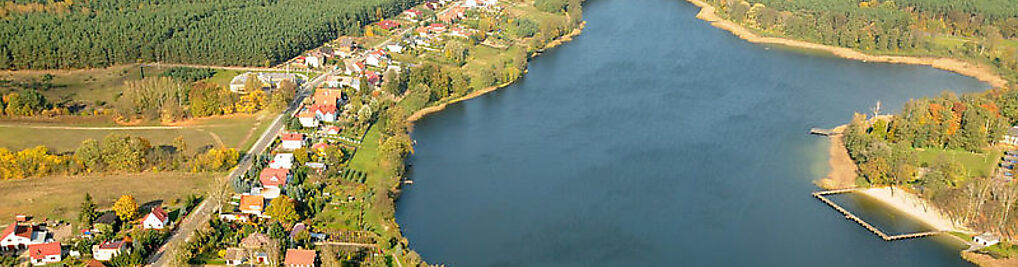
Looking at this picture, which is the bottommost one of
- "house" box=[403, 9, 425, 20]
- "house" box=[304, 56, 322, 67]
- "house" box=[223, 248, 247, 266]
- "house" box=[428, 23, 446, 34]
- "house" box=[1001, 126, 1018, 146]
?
"house" box=[223, 248, 247, 266]

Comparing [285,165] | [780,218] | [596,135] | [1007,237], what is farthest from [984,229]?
[285,165]

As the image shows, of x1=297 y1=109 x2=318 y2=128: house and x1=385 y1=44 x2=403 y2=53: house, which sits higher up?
x1=385 y1=44 x2=403 y2=53: house

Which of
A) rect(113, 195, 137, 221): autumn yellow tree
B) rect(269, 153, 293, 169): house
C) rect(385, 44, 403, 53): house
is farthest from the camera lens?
rect(385, 44, 403, 53): house

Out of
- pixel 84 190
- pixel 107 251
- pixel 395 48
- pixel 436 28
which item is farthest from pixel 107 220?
pixel 436 28

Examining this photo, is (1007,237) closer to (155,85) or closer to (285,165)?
(285,165)

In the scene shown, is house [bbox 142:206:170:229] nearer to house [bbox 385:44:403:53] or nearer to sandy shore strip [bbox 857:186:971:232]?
sandy shore strip [bbox 857:186:971:232]

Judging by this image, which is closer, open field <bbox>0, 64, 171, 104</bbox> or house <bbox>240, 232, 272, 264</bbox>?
house <bbox>240, 232, 272, 264</bbox>

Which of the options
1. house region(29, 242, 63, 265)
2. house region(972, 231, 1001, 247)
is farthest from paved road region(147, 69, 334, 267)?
house region(972, 231, 1001, 247)

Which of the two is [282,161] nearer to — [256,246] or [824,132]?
[256,246]
